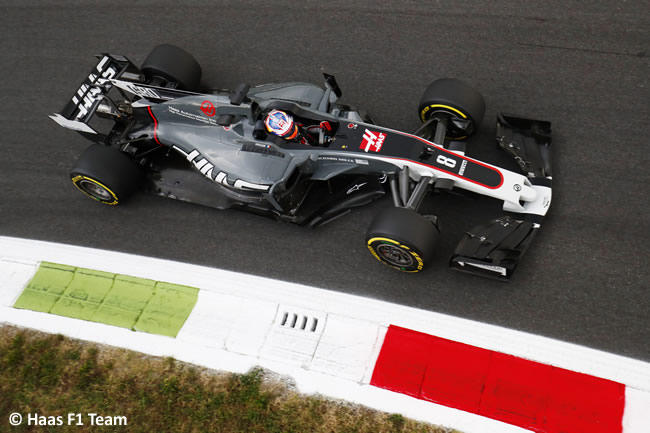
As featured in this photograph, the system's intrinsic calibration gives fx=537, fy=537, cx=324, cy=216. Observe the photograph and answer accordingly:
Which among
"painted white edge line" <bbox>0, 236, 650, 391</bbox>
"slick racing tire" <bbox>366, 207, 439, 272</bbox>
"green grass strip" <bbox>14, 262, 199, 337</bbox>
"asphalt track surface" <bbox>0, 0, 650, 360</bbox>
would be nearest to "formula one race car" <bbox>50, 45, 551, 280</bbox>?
"slick racing tire" <bbox>366, 207, 439, 272</bbox>

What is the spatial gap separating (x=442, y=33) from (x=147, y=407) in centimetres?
549

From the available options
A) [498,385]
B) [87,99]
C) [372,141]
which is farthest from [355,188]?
[87,99]

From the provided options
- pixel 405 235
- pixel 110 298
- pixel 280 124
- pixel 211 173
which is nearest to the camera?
pixel 405 235

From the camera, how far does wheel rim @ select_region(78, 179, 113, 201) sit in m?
5.86

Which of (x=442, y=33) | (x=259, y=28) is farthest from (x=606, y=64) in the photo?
(x=259, y=28)

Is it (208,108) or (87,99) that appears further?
(87,99)

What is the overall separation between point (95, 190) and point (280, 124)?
7.74ft

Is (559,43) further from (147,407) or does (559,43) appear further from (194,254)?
(147,407)

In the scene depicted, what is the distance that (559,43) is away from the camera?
6504 mm

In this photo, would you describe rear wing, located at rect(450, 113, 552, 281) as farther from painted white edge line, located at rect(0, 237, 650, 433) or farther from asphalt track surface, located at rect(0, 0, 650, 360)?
painted white edge line, located at rect(0, 237, 650, 433)

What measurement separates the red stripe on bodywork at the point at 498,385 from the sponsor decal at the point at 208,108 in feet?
9.40

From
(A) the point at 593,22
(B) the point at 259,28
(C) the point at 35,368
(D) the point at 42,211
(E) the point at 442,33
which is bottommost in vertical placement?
(C) the point at 35,368

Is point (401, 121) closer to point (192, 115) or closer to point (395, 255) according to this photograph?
point (395, 255)

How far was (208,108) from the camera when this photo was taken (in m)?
5.57
